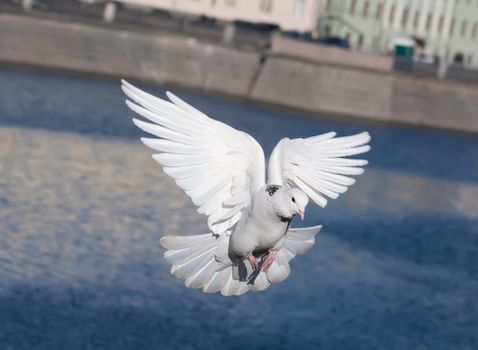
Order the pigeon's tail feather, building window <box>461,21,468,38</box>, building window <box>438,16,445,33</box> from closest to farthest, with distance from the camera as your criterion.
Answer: the pigeon's tail feather
building window <box>438,16,445,33</box>
building window <box>461,21,468,38</box>

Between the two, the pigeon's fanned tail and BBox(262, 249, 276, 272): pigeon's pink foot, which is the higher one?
BBox(262, 249, 276, 272): pigeon's pink foot

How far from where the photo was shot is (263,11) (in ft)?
256

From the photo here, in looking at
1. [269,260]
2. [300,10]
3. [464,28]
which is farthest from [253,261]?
[464,28]

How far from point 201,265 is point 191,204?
15992 mm

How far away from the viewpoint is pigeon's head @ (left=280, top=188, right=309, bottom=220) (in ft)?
42.7

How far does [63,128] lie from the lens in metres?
36.6

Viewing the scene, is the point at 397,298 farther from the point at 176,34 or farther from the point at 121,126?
the point at 176,34

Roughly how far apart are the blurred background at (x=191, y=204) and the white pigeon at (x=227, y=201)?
17.5 ft

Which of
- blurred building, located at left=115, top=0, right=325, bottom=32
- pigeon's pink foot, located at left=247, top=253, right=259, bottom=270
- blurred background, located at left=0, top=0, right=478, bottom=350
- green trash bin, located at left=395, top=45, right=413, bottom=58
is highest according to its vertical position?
pigeon's pink foot, located at left=247, top=253, right=259, bottom=270

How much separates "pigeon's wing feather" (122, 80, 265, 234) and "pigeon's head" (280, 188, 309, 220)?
36.9 inches

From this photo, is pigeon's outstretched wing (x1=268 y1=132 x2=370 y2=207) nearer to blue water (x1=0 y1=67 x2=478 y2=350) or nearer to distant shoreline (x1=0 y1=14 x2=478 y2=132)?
blue water (x1=0 y1=67 x2=478 y2=350)

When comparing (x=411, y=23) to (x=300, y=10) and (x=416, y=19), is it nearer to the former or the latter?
(x=416, y=19)

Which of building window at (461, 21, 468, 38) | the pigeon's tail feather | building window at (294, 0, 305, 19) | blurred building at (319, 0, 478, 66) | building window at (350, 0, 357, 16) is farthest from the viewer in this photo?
building window at (461, 21, 468, 38)

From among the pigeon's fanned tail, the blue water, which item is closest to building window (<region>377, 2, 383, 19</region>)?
the blue water
